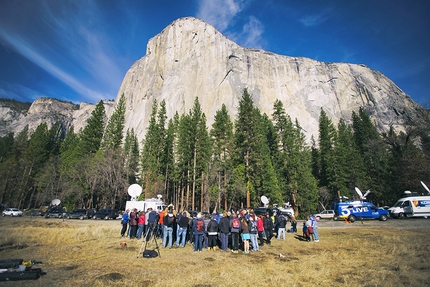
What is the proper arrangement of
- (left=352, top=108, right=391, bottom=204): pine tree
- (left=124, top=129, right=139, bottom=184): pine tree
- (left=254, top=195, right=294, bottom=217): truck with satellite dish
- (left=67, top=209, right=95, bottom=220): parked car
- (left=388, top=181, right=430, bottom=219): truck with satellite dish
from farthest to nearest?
1. (left=124, top=129, right=139, bottom=184): pine tree
2. (left=352, top=108, right=391, bottom=204): pine tree
3. (left=67, top=209, right=95, bottom=220): parked car
4. (left=388, top=181, right=430, bottom=219): truck with satellite dish
5. (left=254, top=195, right=294, bottom=217): truck with satellite dish

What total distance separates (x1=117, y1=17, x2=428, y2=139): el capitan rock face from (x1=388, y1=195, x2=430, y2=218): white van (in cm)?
4785

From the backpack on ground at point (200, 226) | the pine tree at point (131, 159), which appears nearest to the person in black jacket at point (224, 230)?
the backpack on ground at point (200, 226)

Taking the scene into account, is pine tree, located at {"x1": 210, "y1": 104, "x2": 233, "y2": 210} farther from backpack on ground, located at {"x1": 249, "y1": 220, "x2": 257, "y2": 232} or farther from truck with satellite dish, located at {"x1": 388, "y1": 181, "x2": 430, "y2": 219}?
backpack on ground, located at {"x1": 249, "y1": 220, "x2": 257, "y2": 232}

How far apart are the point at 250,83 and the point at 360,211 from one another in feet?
195

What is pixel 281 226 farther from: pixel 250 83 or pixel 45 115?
pixel 45 115

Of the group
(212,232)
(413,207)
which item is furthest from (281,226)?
(413,207)

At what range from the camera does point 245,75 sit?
77375 mm

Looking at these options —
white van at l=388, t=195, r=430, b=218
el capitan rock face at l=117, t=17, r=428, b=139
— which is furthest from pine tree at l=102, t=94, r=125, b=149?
white van at l=388, t=195, r=430, b=218

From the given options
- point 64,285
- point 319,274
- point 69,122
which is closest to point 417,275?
point 319,274

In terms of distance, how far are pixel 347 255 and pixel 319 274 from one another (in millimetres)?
3397

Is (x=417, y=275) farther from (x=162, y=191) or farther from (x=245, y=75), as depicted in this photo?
(x=245, y=75)

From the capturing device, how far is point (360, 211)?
80.0ft

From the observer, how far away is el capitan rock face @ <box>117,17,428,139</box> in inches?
2901

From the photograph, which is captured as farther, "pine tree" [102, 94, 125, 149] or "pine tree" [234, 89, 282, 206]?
"pine tree" [102, 94, 125, 149]
